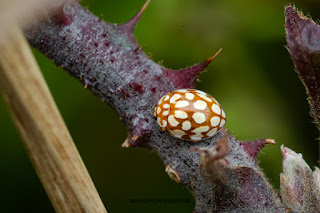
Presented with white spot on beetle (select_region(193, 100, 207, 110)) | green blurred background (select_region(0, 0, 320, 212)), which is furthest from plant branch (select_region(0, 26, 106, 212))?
green blurred background (select_region(0, 0, 320, 212))

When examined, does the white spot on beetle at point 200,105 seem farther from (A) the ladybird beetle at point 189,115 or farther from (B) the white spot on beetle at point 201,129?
(B) the white spot on beetle at point 201,129

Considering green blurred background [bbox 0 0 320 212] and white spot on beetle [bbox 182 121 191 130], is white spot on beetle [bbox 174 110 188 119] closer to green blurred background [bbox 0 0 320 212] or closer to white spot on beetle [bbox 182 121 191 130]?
white spot on beetle [bbox 182 121 191 130]

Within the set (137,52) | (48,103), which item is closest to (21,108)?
(48,103)

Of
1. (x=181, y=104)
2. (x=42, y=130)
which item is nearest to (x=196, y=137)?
(x=181, y=104)

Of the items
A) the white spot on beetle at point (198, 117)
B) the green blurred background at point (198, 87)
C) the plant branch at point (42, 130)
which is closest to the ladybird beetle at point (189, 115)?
the white spot on beetle at point (198, 117)

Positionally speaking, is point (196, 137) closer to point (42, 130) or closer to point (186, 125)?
point (186, 125)
